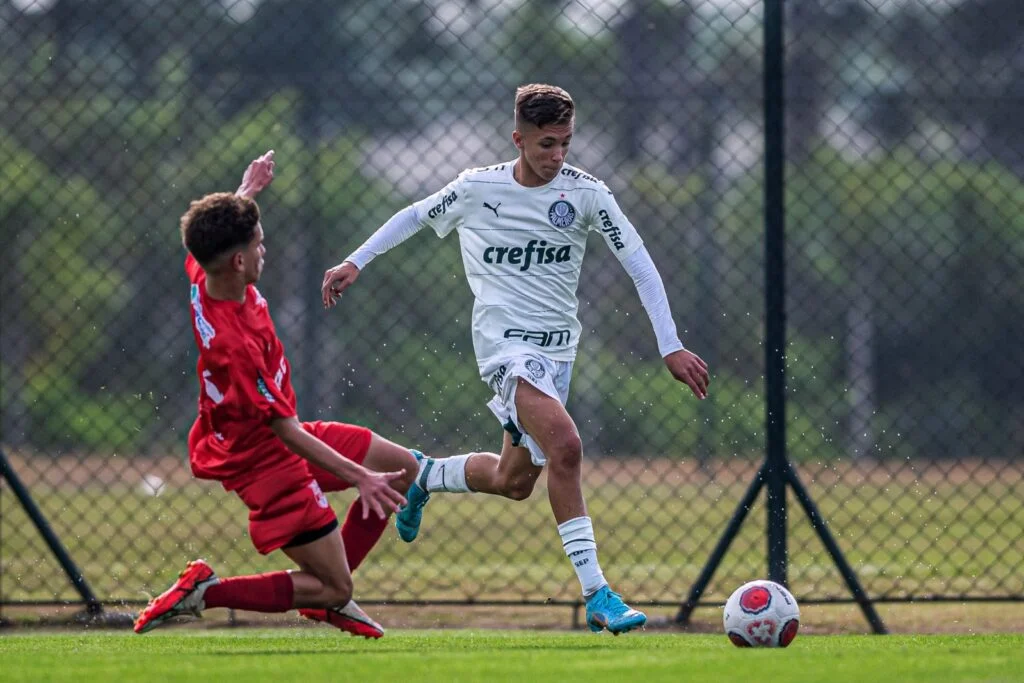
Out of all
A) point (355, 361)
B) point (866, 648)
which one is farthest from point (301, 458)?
point (355, 361)

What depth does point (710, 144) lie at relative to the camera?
741 inches

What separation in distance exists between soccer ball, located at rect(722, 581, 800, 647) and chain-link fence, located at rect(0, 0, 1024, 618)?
6.31 ft

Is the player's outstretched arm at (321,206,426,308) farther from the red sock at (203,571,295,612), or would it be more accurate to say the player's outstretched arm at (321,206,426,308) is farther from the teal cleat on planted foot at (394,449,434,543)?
the red sock at (203,571,295,612)

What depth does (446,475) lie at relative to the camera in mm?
5402

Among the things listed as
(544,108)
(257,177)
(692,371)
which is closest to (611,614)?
(692,371)

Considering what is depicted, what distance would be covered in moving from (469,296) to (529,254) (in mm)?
11321

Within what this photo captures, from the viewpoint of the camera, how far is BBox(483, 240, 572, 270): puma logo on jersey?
5.19 metres

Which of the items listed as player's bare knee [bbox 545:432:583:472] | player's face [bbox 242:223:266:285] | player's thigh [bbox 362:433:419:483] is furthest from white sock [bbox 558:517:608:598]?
player's face [bbox 242:223:266:285]

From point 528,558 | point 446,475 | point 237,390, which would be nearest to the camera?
point 237,390

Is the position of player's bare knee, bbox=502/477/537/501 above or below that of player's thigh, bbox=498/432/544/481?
below

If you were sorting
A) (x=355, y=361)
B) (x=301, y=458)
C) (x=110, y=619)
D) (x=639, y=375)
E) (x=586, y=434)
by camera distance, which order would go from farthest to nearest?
(x=639, y=375) < (x=586, y=434) < (x=355, y=361) < (x=110, y=619) < (x=301, y=458)

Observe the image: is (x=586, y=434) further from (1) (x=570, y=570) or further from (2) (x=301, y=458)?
(2) (x=301, y=458)

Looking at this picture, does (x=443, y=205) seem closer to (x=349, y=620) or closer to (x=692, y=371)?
(x=692, y=371)

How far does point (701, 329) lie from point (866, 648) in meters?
12.4
